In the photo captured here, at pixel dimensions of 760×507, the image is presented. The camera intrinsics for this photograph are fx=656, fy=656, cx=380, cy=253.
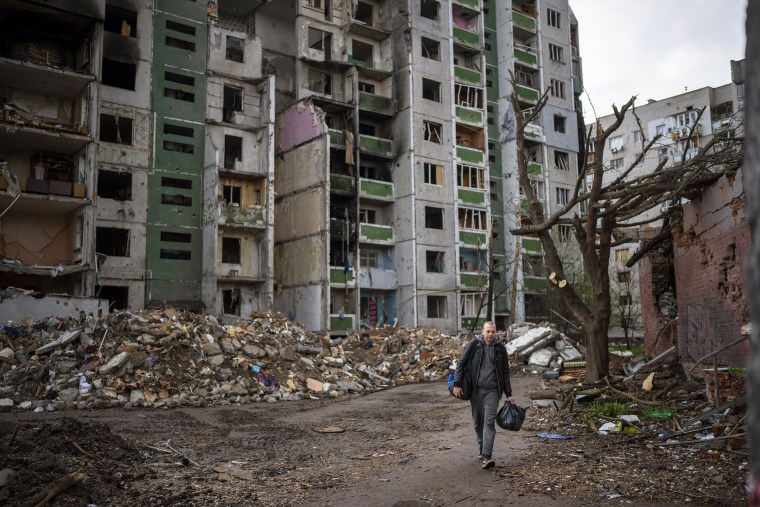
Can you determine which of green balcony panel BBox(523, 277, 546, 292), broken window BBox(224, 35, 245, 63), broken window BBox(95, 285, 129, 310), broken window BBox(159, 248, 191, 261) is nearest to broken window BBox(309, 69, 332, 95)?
broken window BBox(224, 35, 245, 63)

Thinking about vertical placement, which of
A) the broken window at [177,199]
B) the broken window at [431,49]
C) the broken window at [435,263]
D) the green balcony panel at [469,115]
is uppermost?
the broken window at [431,49]

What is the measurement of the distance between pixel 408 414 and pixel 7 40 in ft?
80.1

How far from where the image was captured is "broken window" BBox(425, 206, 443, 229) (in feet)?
134

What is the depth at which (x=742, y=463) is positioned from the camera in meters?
7.22

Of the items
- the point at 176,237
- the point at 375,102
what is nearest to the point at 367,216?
the point at 375,102

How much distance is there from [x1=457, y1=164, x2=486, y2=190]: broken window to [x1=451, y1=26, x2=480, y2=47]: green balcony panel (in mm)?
8653

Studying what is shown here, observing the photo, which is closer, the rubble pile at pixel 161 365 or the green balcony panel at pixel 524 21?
the rubble pile at pixel 161 365

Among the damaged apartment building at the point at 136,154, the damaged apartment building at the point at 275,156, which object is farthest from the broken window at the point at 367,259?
the damaged apartment building at the point at 136,154

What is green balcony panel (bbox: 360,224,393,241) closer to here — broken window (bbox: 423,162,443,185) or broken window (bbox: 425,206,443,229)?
broken window (bbox: 425,206,443,229)

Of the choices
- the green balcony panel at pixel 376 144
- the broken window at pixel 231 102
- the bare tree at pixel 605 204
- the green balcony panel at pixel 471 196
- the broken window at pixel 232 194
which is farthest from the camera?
the green balcony panel at pixel 471 196

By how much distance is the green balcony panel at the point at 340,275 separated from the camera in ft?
117

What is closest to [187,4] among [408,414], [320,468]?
[408,414]

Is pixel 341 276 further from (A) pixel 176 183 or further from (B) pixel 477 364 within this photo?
(B) pixel 477 364

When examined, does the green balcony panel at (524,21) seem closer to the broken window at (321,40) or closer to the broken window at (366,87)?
the broken window at (366,87)
